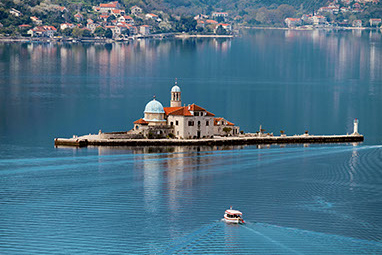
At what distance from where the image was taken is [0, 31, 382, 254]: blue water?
34.9 m

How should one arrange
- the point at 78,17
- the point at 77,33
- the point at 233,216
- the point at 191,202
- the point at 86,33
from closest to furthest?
the point at 233,216, the point at 191,202, the point at 77,33, the point at 86,33, the point at 78,17

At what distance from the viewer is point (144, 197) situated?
138ft

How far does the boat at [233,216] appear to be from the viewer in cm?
3669

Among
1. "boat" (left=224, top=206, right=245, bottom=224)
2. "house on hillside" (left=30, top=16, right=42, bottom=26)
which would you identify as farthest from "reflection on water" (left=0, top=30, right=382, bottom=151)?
"boat" (left=224, top=206, right=245, bottom=224)

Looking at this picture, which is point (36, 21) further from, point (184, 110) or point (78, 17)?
point (184, 110)

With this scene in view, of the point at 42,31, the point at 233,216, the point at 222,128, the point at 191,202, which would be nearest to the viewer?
the point at 233,216

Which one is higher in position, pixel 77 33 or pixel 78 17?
pixel 78 17

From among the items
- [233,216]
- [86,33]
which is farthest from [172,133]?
[86,33]

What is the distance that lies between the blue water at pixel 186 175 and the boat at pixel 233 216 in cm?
44

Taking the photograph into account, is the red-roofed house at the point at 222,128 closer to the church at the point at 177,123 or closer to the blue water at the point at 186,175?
the church at the point at 177,123

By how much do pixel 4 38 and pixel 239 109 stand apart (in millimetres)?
99806

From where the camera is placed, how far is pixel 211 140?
58688mm

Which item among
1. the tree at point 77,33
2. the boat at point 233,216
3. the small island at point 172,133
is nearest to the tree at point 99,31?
the tree at point 77,33

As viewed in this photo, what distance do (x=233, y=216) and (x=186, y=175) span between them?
454 inches
